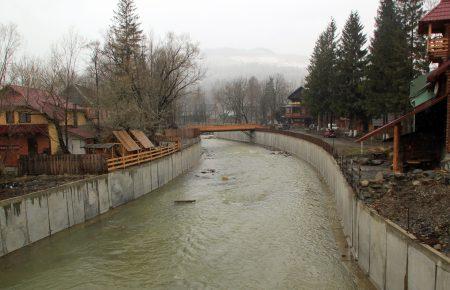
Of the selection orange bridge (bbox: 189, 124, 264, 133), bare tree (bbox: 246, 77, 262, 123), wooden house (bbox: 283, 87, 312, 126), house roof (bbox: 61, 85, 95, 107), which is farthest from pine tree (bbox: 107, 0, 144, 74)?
bare tree (bbox: 246, 77, 262, 123)

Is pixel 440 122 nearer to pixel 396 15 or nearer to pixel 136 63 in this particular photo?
pixel 396 15

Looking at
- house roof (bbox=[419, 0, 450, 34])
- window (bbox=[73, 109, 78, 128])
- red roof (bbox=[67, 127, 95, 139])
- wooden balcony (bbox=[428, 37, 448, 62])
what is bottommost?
red roof (bbox=[67, 127, 95, 139])

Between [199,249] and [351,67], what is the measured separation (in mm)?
41506

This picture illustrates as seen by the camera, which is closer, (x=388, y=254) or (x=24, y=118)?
(x=388, y=254)

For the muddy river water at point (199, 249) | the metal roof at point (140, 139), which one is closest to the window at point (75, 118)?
the metal roof at point (140, 139)

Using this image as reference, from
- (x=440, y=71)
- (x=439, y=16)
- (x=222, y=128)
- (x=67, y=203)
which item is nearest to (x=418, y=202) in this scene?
(x=440, y=71)

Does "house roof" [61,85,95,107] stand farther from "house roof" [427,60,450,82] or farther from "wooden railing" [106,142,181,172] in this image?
"house roof" [427,60,450,82]

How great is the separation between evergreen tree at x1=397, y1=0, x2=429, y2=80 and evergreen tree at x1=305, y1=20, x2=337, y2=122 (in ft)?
55.1

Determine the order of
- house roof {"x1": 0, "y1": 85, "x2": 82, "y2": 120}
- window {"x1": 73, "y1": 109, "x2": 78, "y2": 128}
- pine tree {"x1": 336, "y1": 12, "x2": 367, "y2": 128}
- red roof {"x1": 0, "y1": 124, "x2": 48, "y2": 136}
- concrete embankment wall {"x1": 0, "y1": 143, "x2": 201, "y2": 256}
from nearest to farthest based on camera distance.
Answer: concrete embankment wall {"x1": 0, "y1": 143, "x2": 201, "y2": 256} → house roof {"x1": 0, "y1": 85, "x2": 82, "y2": 120} → red roof {"x1": 0, "y1": 124, "x2": 48, "y2": 136} → window {"x1": 73, "y1": 109, "x2": 78, "y2": 128} → pine tree {"x1": 336, "y1": 12, "x2": 367, "y2": 128}

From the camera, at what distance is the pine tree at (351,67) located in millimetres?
52750

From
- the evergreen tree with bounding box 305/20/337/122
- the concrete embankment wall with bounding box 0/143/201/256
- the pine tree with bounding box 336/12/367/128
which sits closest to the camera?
the concrete embankment wall with bounding box 0/143/201/256

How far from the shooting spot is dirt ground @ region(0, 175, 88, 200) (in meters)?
22.8

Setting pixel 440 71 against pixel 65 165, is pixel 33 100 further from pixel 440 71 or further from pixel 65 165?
pixel 440 71

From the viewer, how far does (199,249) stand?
64.6ft
